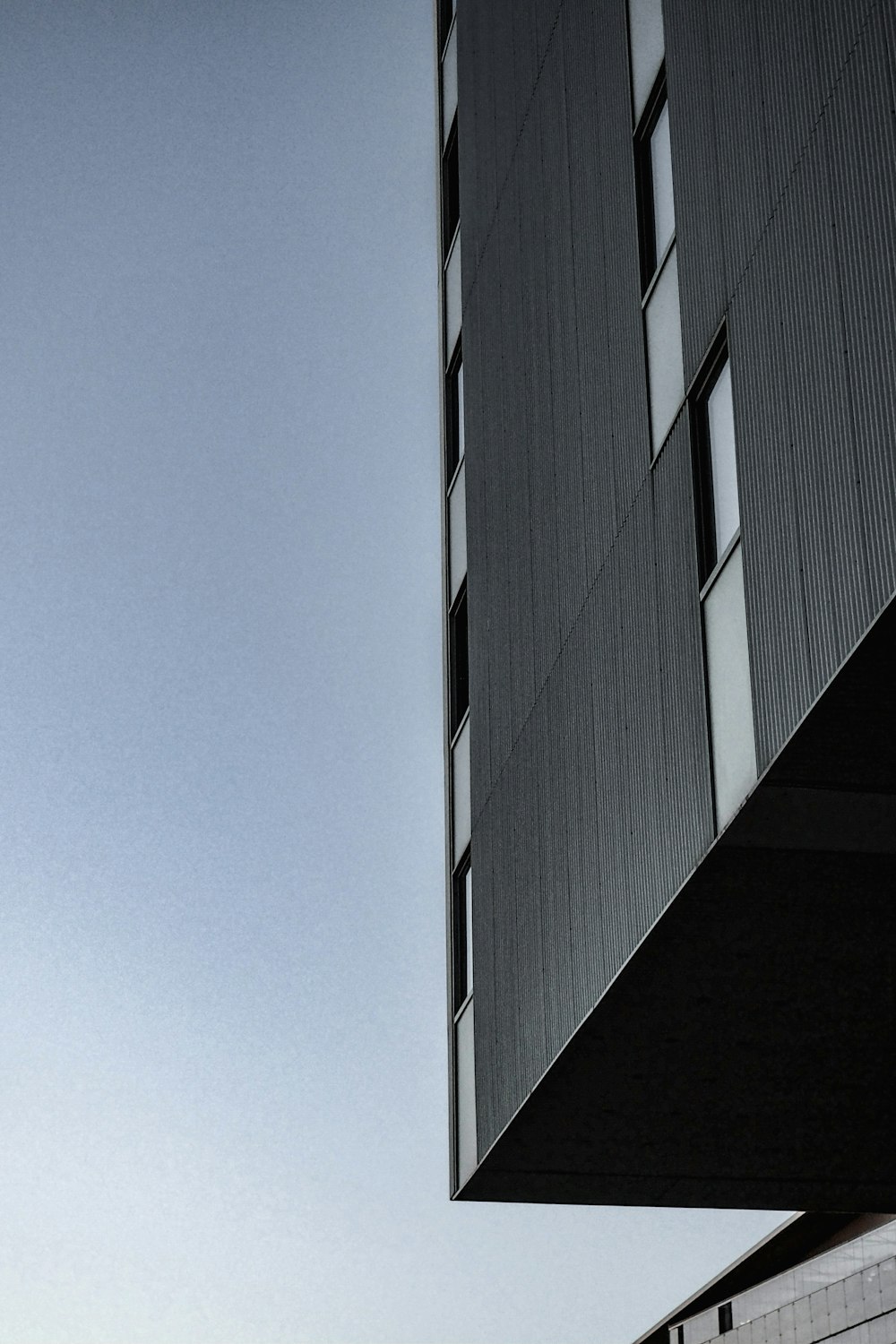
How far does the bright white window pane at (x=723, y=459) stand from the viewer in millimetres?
13656

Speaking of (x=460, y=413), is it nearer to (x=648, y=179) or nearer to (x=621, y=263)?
(x=621, y=263)

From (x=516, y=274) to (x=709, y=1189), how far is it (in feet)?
42.1

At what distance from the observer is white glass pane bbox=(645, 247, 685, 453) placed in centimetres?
1513

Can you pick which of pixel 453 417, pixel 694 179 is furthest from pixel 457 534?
pixel 694 179

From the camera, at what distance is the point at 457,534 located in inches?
1044

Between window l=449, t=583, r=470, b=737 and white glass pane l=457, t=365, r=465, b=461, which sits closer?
window l=449, t=583, r=470, b=737

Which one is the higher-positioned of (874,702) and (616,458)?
(616,458)

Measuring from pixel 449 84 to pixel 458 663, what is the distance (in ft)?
40.6

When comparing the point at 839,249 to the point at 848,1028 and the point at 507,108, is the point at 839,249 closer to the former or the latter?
the point at 848,1028

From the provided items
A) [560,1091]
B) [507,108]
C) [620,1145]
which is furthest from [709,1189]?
[507,108]

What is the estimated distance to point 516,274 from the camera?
73.8 ft

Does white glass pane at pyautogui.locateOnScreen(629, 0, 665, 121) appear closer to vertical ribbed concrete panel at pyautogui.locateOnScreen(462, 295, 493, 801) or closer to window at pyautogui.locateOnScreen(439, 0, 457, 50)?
vertical ribbed concrete panel at pyautogui.locateOnScreen(462, 295, 493, 801)

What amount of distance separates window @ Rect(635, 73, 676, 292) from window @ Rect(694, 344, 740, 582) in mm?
2212

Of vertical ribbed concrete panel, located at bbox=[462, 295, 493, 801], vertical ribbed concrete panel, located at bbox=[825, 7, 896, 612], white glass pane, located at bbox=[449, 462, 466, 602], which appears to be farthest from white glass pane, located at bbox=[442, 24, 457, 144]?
vertical ribbed concrete panel, located at bbox=[825, 7, 896, 612]
